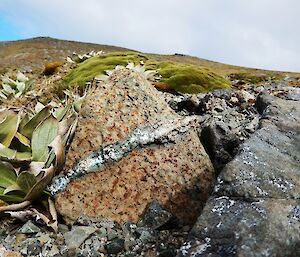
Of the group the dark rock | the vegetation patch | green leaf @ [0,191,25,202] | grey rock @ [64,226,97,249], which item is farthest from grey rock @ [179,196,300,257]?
the vegetation patch

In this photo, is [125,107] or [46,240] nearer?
[46,240]

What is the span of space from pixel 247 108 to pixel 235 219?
4238 millimetres

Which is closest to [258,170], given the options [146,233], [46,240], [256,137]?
[256,137]

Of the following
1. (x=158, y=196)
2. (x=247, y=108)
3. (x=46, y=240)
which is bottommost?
(x=46, y=240)

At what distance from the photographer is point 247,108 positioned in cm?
798

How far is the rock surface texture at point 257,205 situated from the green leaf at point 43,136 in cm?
309

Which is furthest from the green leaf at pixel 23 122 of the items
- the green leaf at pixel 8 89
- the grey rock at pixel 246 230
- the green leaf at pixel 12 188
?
the green leaf at pixel 8 89

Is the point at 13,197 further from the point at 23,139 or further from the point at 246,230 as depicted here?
the point at 246,230

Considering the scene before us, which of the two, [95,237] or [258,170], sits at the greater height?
[258,170]

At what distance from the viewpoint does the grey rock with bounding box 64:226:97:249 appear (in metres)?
5.40

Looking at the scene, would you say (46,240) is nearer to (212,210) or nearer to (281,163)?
(212,210)

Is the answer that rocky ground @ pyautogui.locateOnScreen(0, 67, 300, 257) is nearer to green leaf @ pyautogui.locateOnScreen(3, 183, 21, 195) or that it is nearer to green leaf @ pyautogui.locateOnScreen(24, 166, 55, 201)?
green leaf @ pyautogui.locateOnScreen(24, 166, 55, 201)

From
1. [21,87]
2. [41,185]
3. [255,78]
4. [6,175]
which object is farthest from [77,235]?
[255,78]

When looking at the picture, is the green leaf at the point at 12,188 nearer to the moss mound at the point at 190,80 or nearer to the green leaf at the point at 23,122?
the green leaf at the point at 23,122
